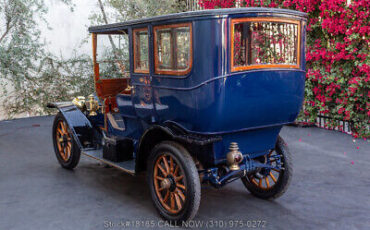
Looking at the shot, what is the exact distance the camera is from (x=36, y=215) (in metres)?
3.94

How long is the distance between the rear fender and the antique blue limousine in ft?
2.82

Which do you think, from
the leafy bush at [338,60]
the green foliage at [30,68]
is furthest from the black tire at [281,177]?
the green foliage at [30,68]

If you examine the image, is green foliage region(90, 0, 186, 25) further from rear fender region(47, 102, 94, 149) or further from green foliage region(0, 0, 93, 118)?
rear fender region(47, 102, 94, 149)

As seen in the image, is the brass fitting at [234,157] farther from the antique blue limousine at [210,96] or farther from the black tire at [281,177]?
the black tire at [281,177]

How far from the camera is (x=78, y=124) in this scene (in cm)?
521

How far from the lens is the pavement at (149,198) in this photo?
3773 millimetres

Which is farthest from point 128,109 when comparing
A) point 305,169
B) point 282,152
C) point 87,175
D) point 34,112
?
point 34,112

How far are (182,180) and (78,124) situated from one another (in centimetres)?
214

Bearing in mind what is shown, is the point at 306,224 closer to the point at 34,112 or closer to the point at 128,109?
the point at 128,109

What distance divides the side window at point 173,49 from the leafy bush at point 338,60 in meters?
4.34

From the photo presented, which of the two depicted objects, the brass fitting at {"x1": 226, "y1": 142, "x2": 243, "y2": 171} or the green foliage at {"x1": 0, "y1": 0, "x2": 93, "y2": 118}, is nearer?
the brass fitting at {"x1": 226, "y1": 142, "x2": 243, "y2": 171}

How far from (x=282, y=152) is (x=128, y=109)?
177 centimetres

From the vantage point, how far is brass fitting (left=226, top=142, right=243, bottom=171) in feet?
11.5

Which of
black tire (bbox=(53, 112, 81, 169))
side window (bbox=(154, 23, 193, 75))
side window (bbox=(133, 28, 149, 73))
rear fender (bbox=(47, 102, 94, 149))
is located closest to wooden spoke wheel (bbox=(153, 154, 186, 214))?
side window (bbox=(154, 23, 193, 75))
